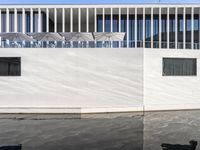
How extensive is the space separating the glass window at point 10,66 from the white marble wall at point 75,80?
0.33m

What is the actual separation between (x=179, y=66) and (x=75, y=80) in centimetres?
808

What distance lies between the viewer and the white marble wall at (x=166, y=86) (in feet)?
76.5

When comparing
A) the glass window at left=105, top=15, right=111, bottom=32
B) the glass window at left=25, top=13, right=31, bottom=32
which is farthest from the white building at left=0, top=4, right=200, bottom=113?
the glass window at left=25, top=13, right=31, bottom=32

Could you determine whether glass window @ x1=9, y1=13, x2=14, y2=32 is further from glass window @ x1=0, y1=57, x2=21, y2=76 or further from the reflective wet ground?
the reflective wet ground

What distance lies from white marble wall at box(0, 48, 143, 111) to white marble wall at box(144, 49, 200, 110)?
2.50ft

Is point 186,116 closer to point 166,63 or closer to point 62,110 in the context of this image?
point 166,63

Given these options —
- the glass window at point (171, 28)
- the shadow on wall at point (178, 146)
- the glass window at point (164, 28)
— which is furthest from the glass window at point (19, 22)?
the shadow on wall at point (178, 146)

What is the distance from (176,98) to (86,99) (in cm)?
684

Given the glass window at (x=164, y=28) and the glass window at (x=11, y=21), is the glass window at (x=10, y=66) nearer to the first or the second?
the glass window at (x=11, y=21)

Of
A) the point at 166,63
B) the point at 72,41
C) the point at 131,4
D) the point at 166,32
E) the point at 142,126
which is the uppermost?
the point at 131,4

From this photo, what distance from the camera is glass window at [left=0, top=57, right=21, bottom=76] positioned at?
22.7 metres

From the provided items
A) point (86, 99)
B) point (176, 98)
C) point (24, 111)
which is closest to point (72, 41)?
point (86, 99)

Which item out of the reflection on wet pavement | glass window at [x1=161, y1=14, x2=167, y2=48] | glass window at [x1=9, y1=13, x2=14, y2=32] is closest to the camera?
the reflection on wet pavement

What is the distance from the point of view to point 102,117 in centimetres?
2019
